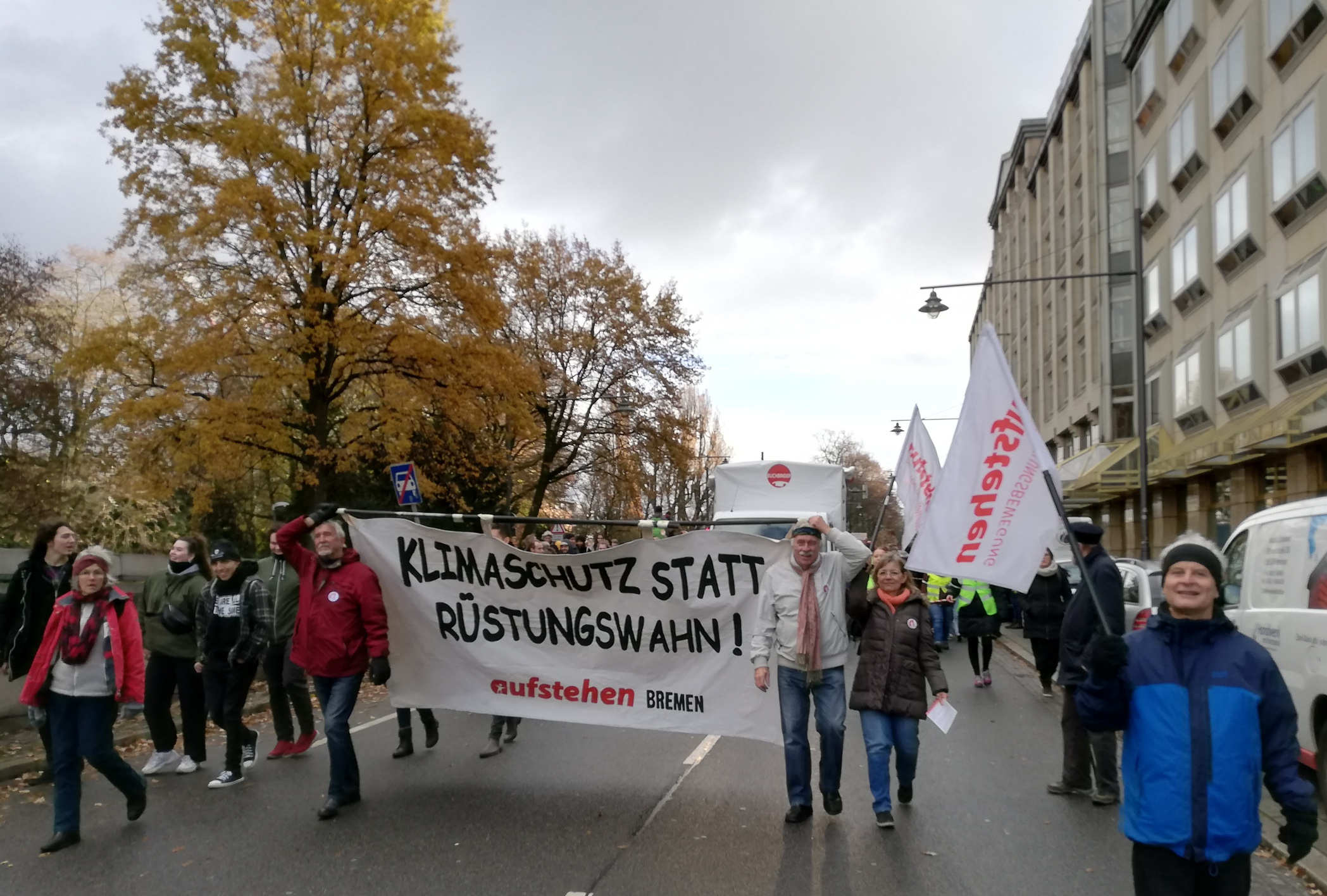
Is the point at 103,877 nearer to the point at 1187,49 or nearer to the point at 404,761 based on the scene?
the point at 404,761

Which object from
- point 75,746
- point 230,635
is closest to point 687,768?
point 230,635

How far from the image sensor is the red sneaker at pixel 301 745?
896 cm

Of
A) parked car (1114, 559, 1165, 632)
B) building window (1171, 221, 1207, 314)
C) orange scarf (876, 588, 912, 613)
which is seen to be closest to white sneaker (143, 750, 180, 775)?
orange scarf (876, 588, 912, 613)

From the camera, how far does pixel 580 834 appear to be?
645 cm

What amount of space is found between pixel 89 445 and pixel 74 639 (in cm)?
3165

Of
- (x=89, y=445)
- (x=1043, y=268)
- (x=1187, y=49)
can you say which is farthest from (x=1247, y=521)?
(x=1043, y=268)

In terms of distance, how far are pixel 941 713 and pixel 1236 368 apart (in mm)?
21088

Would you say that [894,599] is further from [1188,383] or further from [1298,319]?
A: [1188,383]

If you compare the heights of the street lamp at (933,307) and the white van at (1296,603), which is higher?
the street lamp at (933,307)

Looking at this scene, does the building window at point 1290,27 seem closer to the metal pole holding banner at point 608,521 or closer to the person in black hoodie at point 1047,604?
the person in black hoodie at point 1047,604

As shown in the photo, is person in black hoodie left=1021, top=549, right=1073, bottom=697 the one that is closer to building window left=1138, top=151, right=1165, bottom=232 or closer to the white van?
the white van

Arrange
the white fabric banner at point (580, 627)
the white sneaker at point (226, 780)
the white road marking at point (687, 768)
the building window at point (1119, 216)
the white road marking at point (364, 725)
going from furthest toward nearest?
the building window at point (1119, 216) → the white road marking at point (364, 725) → the white sneaker at point (226, 780) → the white fabric banner at point (580, 627) → the white road marking at point (687, 768)

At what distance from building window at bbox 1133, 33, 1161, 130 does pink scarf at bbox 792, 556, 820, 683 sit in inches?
1145

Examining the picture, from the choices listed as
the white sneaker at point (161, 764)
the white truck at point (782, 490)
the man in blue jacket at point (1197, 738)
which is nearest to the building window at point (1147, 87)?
the white truck at point (782, 490)
